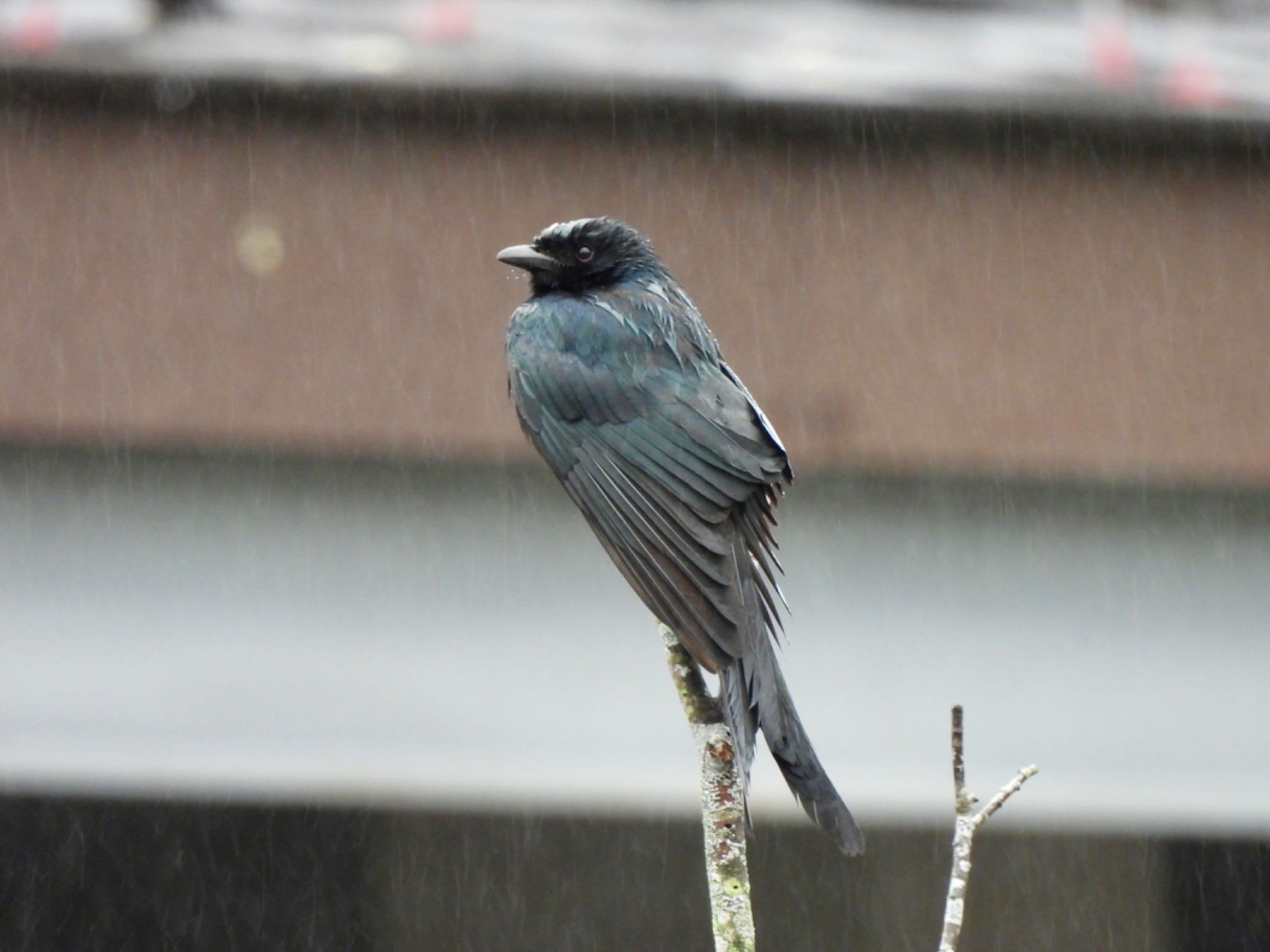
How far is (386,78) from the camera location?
6.48m

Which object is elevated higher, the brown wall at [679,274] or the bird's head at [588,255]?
the brown wall at [679,274]

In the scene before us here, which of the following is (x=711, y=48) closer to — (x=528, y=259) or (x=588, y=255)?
(x=588, y=255)

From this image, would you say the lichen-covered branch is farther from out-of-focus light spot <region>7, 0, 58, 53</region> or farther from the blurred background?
out-of-focus light spot <region>7, 0, 58, 53</region>

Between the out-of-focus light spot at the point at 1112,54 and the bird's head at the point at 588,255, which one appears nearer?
the bird's head at the point at 588,255

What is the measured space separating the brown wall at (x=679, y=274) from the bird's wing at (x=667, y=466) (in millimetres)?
2630

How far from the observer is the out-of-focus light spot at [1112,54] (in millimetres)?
6875

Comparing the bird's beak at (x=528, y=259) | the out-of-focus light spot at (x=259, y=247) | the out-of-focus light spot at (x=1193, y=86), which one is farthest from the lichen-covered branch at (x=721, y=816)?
the out-of-focus light spot at (x=1193, y=86)

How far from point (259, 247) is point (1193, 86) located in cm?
413

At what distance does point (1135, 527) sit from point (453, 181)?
11.0ft

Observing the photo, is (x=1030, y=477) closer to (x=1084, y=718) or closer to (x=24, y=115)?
(x=1084, y=718)

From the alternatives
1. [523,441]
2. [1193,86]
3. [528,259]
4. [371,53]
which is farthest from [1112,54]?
[528,259]

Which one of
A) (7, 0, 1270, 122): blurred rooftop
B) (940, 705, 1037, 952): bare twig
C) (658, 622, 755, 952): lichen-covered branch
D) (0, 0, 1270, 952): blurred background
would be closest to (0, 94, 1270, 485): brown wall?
(0, 0, 1270, 952): blurred background

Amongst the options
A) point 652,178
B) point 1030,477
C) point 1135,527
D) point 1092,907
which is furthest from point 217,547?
point 1092,907

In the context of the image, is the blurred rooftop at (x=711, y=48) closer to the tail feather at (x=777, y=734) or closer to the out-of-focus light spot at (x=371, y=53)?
the out-of-focus light spot at (x=371, y=53)
